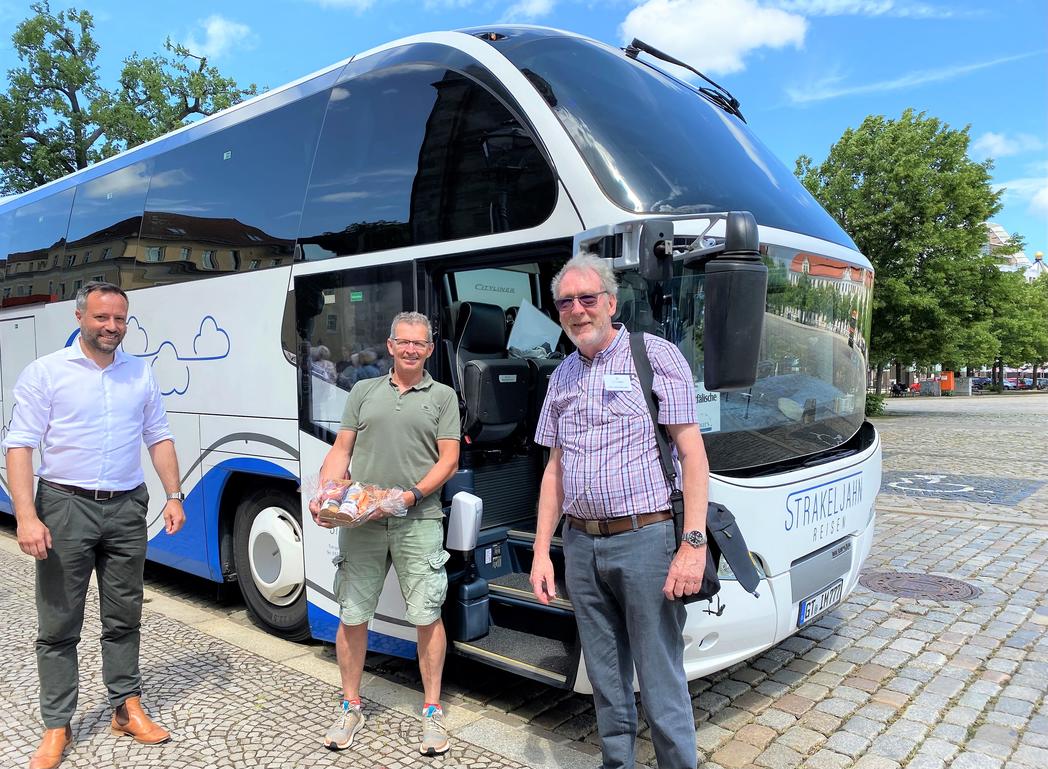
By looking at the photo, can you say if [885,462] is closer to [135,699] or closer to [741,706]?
[741,706]

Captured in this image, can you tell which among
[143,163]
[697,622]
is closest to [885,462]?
[697,622]

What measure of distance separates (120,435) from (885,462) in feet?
42.0

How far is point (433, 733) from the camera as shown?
11.5ft

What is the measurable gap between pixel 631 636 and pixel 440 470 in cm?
120

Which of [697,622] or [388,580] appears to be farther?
[388,580]

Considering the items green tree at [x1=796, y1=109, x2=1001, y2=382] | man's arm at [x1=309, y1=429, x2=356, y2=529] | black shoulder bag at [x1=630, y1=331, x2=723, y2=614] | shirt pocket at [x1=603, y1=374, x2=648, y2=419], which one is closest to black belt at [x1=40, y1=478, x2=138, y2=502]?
man's arm at [x1=309, y1=429, x2=356, y2=529]

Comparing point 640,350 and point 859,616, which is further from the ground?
point 640,350

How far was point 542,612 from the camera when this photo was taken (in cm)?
374

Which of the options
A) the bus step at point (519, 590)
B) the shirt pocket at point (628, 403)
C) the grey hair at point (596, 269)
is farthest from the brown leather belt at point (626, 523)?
the grey hair at point (596, 269)

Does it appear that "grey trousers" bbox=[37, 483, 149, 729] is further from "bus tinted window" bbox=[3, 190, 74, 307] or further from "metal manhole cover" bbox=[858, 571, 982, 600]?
"metal manhole cover" bbox=[858, 571, 982, 600]

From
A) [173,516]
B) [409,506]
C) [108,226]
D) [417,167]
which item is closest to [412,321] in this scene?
[409,506]

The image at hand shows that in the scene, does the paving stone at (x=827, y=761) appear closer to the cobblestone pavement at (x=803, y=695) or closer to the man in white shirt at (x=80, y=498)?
the cobblestone pavement at (x=803, y=695)

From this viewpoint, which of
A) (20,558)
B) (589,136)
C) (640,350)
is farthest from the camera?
(20,558)

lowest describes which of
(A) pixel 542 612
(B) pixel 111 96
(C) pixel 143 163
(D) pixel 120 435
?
(A) pixel 542 612
